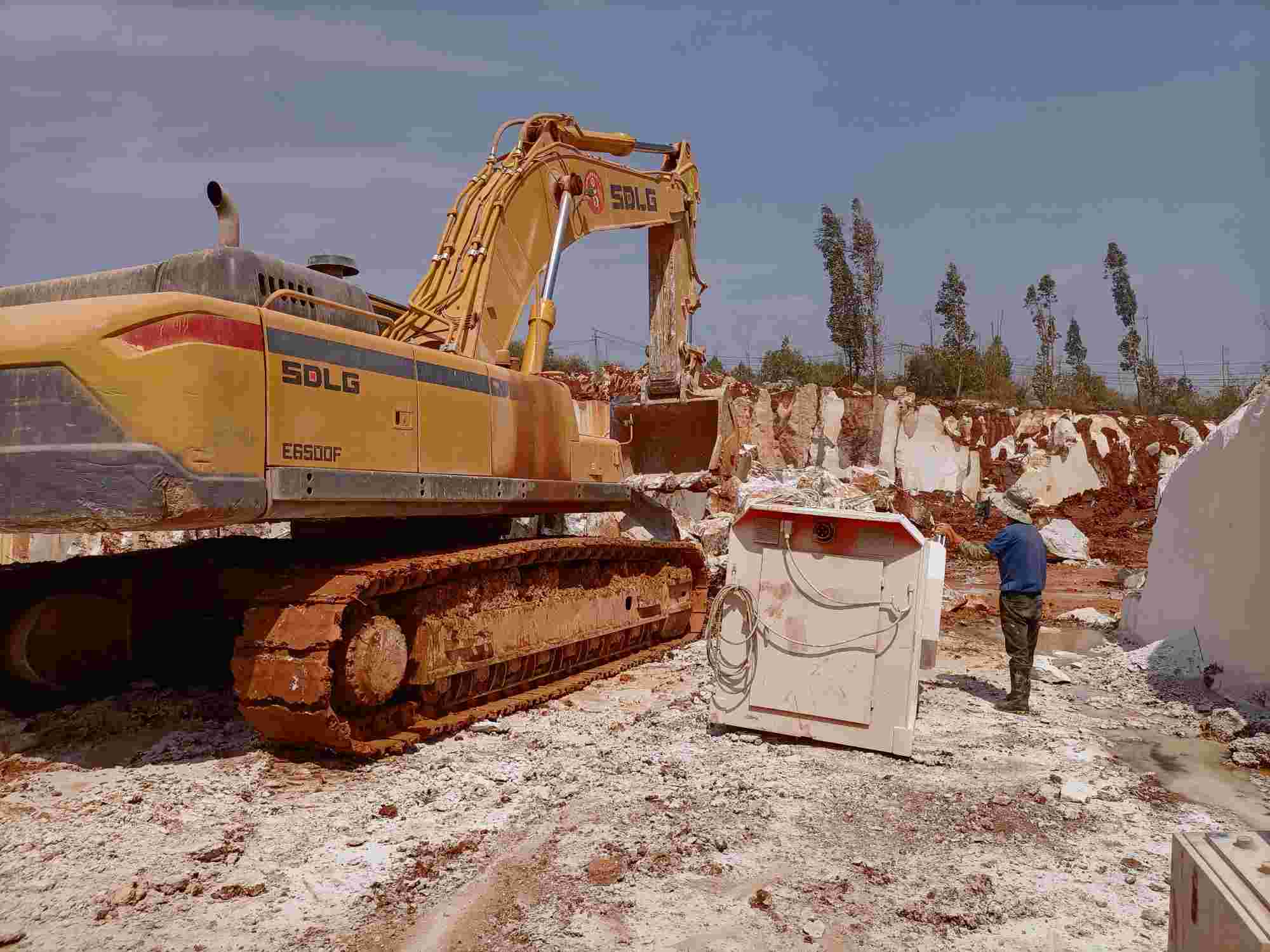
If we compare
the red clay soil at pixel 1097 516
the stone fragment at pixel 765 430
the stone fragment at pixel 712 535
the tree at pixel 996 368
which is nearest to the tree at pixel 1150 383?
the tree at pixel 996 368

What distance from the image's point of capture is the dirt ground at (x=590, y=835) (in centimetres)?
354

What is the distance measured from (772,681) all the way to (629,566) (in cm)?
280

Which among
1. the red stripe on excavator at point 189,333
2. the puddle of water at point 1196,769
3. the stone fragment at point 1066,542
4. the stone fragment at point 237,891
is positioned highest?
the red stripe on excavator at point 189,333

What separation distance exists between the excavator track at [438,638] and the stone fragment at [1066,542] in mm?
9753

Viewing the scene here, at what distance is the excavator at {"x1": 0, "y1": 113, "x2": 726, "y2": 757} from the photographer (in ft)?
14.6

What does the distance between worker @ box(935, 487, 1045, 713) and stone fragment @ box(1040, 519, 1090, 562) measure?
9740mm

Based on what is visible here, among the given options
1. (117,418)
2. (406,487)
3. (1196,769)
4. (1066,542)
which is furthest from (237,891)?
(1066,542)

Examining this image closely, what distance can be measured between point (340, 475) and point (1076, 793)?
13.2 ft

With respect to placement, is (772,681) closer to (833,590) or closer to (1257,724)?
(833,590)

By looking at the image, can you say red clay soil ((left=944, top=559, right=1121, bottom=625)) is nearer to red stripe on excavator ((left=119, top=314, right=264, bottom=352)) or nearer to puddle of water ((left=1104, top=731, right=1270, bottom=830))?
puddle of water ((left=1104, top=731, right=1270, bottom=830))

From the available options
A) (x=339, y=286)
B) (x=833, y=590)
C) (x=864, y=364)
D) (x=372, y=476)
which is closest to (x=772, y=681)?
(x=833, y=590)

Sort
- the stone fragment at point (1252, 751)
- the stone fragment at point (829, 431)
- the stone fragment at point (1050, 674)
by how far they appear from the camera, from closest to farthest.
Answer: the stone fragment at point (1252, 751) < the stone fragment at point (1050, 674) < the stone fragment at point (829, 431)

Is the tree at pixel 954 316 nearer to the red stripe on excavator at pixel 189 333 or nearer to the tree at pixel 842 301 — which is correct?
the tree at pixel 842 301

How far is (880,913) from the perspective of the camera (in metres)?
3.65
